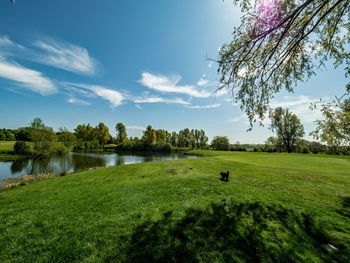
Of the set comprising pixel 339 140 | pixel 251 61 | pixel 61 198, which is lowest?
pixel 61 198

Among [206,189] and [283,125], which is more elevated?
[283,125]

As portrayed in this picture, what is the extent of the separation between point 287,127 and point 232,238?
48.8 m

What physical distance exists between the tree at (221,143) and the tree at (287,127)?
2692cm

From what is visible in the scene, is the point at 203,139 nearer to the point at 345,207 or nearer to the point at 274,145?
the point at 274,145

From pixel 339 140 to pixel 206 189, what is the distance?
604 centimetres

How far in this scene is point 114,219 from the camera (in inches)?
157

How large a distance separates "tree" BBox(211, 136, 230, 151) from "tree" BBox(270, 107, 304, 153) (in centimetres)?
2692

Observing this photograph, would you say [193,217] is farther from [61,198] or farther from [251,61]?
[251,61]

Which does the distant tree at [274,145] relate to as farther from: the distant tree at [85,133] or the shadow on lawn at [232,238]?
the distant tree at [85,133]

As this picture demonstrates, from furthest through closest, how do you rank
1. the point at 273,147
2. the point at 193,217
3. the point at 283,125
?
1. the point at 273,147
2. the point at 283,125
3. the point at 193,217

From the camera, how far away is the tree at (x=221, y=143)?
2624 inches

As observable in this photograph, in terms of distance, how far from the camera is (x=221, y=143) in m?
68.4

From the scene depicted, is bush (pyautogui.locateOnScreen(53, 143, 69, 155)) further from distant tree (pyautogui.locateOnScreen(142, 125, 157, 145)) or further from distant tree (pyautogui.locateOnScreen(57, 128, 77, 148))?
distant tree (pyautogui.locateOnScreen(142, 125, 157, 145))

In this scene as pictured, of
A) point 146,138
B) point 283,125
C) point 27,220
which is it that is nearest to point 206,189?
point 27,220
